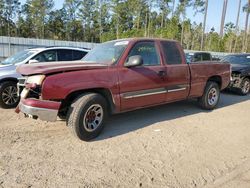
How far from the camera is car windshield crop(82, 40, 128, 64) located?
5.07m

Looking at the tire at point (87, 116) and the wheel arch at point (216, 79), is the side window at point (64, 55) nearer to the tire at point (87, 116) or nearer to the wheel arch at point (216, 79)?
the tire at point (87, 116)

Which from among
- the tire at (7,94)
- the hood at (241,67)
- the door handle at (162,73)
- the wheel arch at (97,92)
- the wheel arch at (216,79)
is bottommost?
the tire at (7,94)

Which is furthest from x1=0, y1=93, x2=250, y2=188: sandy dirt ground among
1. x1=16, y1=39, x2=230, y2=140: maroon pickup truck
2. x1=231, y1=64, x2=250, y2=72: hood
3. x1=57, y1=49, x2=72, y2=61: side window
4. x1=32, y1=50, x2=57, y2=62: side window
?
x1=231, y1=64, x2=250, y2=72: hood

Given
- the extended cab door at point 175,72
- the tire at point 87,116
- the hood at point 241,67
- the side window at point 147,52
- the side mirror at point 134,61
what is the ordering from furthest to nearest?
1. the hood at point 241,67
2. the extended cab door at point 175,72
3. the side window at point 147,52
4. the side mirror at point 134,61
5. the tire at point 87,116

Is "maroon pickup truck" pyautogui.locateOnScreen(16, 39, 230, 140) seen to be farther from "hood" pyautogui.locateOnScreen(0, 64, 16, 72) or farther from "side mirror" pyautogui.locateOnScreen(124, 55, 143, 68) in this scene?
"hood" pyautogui.locateOnScreen(0, 64, 16, 72)

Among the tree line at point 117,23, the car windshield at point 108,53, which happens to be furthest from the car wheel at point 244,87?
the tree line at point 117,23

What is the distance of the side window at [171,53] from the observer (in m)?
5.83

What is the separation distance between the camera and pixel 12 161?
3768mm

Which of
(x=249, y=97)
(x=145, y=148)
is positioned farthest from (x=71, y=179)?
(x=249, y=97)

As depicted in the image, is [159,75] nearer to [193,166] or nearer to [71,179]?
[193,166]

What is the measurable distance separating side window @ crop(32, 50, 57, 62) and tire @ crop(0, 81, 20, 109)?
108 cm

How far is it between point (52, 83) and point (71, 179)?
1.60m

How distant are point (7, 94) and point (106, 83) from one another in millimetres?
3316

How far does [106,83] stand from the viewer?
4.67 m
